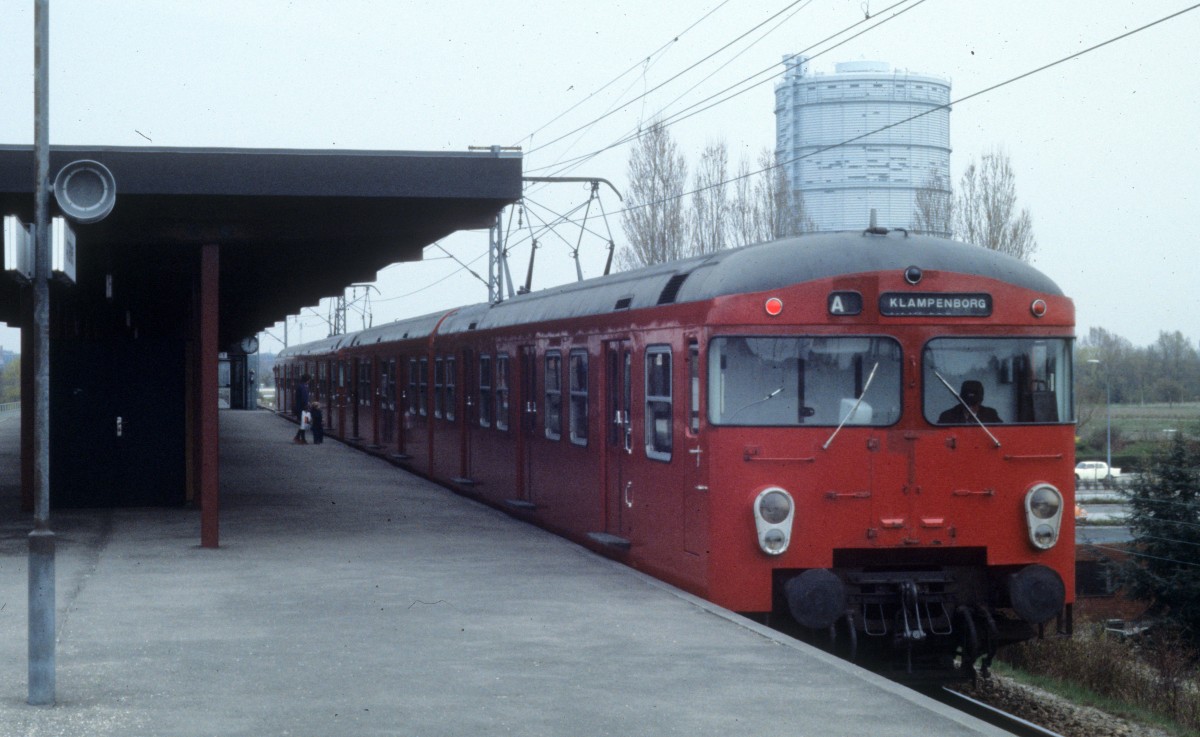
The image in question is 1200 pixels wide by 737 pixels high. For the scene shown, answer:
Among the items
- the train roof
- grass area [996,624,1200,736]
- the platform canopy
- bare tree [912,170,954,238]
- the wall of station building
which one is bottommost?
grass area [996,624,1200,736]

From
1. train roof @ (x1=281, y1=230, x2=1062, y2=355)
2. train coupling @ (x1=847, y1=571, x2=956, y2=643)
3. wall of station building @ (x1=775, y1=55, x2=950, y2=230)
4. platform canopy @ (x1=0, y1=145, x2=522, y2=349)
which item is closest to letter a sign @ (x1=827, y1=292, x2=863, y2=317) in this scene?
train roof @ (x1=281, y1=230, x2=1062, y2=355)

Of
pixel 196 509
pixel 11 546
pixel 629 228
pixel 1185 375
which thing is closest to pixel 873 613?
pixel 11 546

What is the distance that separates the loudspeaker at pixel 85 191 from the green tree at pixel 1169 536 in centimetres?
2411

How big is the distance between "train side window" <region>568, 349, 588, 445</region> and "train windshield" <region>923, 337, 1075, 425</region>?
419cm

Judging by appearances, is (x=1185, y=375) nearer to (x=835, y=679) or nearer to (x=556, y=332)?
(x=556, y=332)

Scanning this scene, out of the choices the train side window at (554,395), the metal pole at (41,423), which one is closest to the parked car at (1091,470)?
the train side window at (554,395)

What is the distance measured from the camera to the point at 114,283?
22750 millimetres

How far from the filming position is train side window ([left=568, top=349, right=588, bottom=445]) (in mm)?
13664

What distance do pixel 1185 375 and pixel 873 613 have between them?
223ft

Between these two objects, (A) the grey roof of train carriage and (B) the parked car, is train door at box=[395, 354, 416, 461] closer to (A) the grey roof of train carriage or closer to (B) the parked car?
(A) the grey roof of train carriage

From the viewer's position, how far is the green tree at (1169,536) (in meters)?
28.2

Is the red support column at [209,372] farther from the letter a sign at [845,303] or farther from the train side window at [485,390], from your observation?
the letter a sign at [845,303]

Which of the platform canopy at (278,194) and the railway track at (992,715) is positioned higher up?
the platform canopy at (278,194)

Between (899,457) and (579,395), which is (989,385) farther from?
(579,395)
